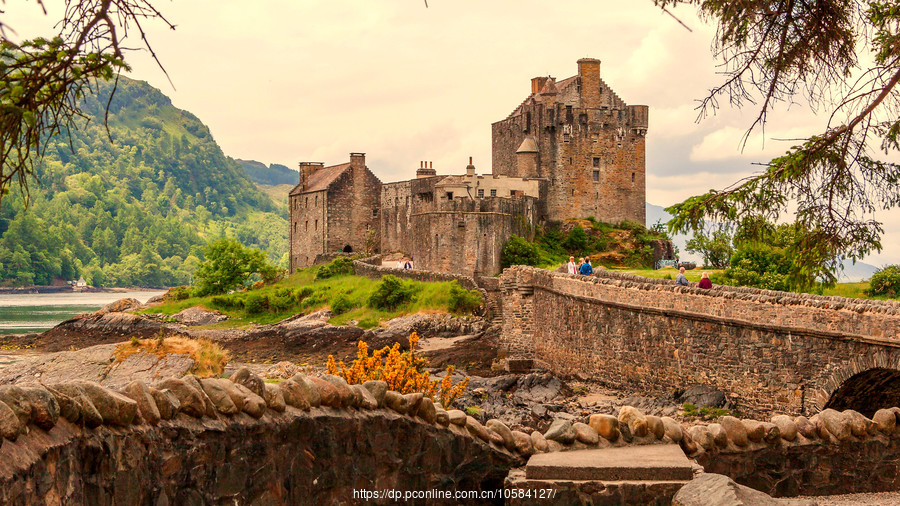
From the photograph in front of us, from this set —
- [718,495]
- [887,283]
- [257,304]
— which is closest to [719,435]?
[718,495]

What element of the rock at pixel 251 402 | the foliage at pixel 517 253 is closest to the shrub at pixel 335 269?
the foliage at pixel 517 253

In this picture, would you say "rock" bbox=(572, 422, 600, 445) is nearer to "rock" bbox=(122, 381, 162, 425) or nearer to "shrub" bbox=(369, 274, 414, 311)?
"rock" bbox=(122, 381, 162, 425)

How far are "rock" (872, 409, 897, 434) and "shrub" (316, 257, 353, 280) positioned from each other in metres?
45.7

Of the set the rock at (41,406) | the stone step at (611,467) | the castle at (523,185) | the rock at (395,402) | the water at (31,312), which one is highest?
the castle at (523,185)

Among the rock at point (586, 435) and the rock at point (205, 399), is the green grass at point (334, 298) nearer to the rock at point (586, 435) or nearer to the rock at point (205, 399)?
the rock at point (586, 435)

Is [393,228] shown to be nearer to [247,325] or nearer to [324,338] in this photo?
[247,325]

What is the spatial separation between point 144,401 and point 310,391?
1.70 meters

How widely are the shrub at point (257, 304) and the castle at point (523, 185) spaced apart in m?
8.62

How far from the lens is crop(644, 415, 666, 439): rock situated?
33.2 feet

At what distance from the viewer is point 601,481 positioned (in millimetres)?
9188

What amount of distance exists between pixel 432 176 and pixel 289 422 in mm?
51805

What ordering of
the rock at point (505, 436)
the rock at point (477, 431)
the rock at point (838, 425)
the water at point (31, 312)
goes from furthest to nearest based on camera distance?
the water at point (31, 312) < the rock at point (838, 425) < the rock at point (505, 436) < the rock at point (477, 431)

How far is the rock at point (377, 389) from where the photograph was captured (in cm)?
858

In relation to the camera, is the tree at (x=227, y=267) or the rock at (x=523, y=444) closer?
the rock at (x=523, y=444)
